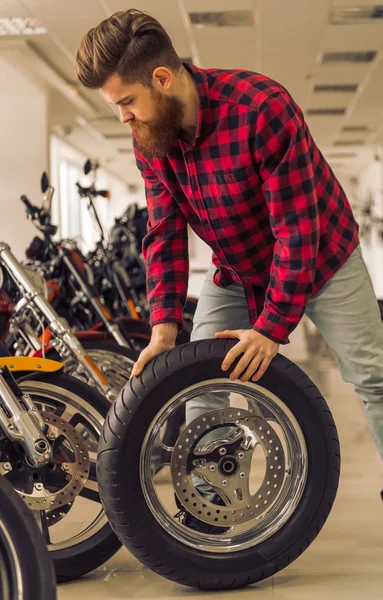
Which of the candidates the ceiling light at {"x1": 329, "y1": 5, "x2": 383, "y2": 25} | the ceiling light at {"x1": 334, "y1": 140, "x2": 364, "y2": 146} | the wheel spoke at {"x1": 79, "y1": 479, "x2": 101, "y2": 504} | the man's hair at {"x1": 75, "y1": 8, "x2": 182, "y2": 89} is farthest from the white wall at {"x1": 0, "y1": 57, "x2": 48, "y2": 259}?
the man's hair at {"x1": 75, "y1": 8, "x2": 182, "y2": 89}

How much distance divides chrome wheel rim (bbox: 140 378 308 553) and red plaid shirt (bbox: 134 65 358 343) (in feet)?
0.75

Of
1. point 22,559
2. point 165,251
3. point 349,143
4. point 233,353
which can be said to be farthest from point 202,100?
point 349,143

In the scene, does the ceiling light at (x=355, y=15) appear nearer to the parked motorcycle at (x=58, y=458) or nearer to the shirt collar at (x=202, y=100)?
the shirt collar at (x=202, y=100)

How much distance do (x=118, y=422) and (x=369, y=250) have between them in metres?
21.9

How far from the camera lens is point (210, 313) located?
95.2 inches

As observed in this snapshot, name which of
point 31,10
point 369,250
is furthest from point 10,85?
point 369,250

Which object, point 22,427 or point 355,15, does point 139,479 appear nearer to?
point 22,427

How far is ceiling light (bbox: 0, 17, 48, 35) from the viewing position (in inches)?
349

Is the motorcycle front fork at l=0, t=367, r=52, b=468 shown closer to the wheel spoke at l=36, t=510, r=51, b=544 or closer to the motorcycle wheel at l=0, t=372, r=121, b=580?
the motorcycle wheel at l=0, t=372, r=121, b=580

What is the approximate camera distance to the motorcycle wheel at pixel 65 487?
2203 mm

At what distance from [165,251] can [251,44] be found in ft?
26.0

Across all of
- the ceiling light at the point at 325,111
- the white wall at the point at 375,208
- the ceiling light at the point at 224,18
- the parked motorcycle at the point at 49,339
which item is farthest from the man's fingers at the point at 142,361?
the white wall at the point at 375,208

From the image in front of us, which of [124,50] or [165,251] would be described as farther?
[165,251]

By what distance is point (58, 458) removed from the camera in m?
2.25
